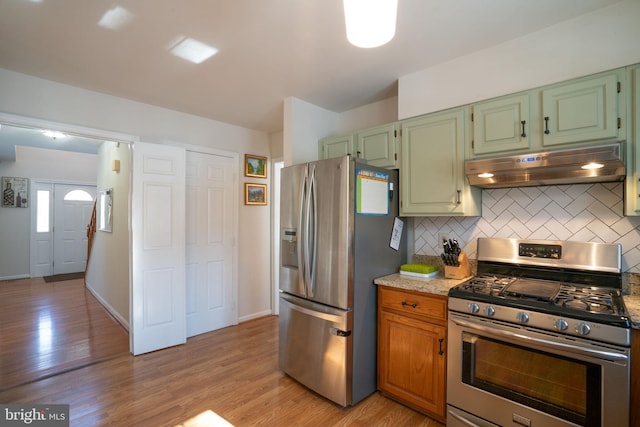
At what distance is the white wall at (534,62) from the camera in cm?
170

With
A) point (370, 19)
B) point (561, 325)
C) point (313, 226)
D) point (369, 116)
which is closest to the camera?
point (370, 19)

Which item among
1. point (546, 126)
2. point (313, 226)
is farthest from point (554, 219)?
point (313, 226)

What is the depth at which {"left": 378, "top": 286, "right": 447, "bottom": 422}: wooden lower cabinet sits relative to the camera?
6.42 ft

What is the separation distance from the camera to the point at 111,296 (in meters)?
4.35

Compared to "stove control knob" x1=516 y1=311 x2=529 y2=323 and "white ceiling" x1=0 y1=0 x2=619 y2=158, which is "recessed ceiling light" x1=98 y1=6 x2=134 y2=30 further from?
"stove control knob" x1=516 y1=311 x2=529 y2=323

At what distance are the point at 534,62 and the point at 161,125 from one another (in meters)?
3.39

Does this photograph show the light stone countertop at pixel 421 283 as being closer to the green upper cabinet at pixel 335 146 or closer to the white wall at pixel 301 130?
the green upper cabinet at pixel 335 146

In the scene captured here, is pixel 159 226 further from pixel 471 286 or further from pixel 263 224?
pixel 471 286

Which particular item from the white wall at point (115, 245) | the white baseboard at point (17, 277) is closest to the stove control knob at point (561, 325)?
the white wall at point (115, 245)

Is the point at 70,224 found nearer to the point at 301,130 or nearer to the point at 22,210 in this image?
the point at 22,210

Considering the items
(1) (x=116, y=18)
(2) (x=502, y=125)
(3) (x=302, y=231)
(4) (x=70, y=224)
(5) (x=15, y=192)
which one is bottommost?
(4) (x=70, y=224)

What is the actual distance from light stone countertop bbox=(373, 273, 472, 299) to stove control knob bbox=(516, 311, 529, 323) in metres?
0.40

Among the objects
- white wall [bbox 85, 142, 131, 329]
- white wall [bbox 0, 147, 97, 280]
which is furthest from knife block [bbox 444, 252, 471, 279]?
white wall [bbox 0, 147, 97, 280]

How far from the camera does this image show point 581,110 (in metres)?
1.70
